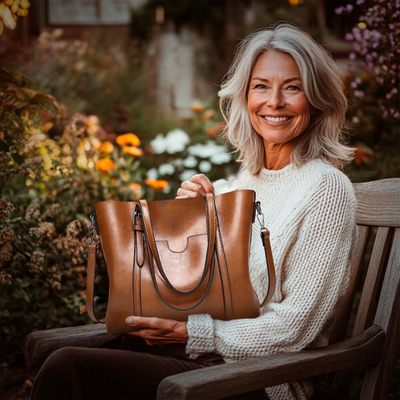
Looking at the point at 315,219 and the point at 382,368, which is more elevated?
the point at 315,219

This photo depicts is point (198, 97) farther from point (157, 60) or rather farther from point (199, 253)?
point (199, 253)

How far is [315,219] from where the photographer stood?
1.64 meters

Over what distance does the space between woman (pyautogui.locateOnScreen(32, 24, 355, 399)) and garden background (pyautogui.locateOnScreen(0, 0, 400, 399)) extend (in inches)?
17.0

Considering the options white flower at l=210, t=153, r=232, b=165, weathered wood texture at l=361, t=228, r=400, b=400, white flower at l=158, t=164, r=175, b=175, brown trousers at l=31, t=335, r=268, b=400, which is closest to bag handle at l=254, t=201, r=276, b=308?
brown trousers at l=31, t=335, r=268, b=400

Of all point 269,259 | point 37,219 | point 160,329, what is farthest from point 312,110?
point 37,219

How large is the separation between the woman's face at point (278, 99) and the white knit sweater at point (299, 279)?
0.20 m

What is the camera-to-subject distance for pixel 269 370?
1.32m

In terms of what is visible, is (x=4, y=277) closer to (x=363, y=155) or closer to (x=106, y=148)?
(x=106, y=148)

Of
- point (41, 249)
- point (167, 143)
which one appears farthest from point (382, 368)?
point (167, 143)

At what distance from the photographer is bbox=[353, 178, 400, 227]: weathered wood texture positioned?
1.74 metres

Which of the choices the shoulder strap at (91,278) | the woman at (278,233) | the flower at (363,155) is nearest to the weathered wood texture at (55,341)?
the woman at (278,233)

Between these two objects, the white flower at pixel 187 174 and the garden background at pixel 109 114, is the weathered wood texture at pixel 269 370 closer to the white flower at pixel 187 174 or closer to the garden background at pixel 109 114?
the garden background at pixel 109 114

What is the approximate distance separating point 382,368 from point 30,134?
180 cm

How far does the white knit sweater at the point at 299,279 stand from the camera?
5.01 ft
